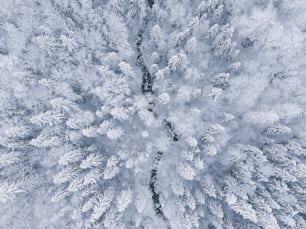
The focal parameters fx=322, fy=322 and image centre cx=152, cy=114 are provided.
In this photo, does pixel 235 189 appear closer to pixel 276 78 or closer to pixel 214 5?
pixel 276 78

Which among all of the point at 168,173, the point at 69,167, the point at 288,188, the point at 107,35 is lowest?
the point at 69,167

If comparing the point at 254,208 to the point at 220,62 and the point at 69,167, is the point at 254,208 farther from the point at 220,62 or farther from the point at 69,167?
the point at 69,167

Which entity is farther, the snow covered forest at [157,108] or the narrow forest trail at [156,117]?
the narrow forest trail at [156,117]

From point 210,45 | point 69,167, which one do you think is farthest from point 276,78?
point 69,167

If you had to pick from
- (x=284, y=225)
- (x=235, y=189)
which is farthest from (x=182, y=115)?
(x=284, y=225)

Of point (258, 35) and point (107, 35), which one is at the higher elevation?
point (258, 35)

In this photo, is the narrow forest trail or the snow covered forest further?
the narrow forest trail

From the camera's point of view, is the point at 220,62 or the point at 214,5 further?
the point at 220,62
